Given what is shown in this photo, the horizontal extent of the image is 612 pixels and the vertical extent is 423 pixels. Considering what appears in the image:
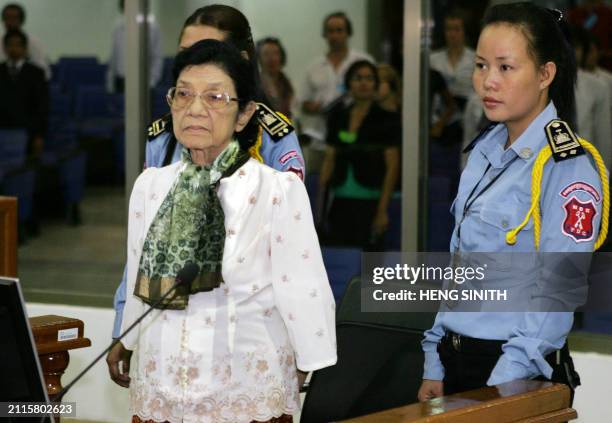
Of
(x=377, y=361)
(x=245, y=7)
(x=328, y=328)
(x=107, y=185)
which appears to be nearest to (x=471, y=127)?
(x=245, y=7)

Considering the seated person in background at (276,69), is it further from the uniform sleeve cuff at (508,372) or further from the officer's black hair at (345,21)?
the uniform sleeve cuff at (508,372)

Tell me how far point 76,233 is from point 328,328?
132 inches

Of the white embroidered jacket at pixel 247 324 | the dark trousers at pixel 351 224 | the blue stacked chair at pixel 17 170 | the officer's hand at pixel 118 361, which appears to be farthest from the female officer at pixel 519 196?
the blue stacked chair at pixel 17 170

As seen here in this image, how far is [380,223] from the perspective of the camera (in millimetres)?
4473

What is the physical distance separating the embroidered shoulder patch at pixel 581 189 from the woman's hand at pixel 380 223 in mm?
2503

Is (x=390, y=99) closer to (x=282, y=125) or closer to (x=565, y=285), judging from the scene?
(x=282, y=125)

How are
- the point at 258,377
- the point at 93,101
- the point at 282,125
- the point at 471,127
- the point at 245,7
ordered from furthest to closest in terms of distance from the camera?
the point at 93,101
the point at 245,7
the point at 471,127
the point at 282,125
the point at 258,377

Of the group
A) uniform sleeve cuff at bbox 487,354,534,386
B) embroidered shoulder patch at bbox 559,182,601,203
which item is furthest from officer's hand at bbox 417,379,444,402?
embroidered shoulder patch at bbox 559,182,601,203

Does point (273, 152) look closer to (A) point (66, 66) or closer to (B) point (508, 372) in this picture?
(B) point (508, 372)

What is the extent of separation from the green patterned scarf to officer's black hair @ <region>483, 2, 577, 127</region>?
62 centimetres

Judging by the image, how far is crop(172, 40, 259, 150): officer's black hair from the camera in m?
1.97

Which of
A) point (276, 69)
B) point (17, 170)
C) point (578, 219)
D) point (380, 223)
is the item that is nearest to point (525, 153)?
point (578, 219)

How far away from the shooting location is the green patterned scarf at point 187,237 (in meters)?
1.88

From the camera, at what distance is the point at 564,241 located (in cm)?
192
